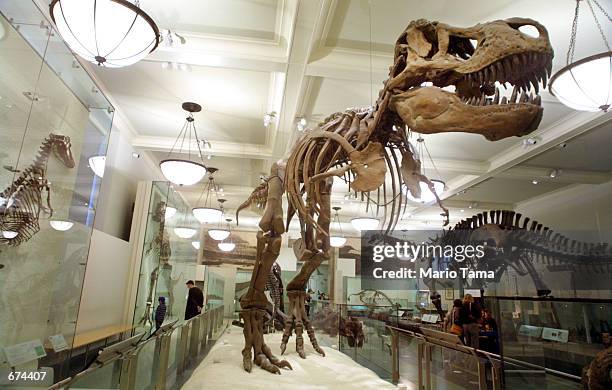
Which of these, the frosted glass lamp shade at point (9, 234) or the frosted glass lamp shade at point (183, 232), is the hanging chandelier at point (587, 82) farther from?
the frosted glass lamp shade at point (183, 232)

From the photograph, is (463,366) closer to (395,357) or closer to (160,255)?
(395,357)

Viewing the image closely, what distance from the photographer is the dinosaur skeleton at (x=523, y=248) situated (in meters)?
5.23

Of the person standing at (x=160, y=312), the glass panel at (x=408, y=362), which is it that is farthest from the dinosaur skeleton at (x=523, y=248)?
the person standing at (x=160, y=312)

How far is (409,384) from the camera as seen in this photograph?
3910 mm

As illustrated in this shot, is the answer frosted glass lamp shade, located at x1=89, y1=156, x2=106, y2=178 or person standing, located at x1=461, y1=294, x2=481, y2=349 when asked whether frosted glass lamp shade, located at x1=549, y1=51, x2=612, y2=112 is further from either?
frosted glass lamp shade, located at x1=89, y1=156, x2=106, y2=178

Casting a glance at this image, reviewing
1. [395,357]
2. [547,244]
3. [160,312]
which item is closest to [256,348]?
[395,357]

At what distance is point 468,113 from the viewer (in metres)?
1.74

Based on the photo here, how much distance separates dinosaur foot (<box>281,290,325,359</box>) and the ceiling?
2685 millimetres

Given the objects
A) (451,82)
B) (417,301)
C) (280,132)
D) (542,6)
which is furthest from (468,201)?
(451,82)

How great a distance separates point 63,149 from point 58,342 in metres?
1.50

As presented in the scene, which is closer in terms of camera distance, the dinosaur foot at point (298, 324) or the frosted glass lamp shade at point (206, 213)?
the dinosaur foot at point (298, 324)

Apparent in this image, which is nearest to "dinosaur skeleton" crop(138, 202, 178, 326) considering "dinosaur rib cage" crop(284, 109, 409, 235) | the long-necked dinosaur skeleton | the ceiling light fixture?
the ceiling light fixture

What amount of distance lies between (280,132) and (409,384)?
419 cm

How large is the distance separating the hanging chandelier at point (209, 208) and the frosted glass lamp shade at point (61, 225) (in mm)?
4688
